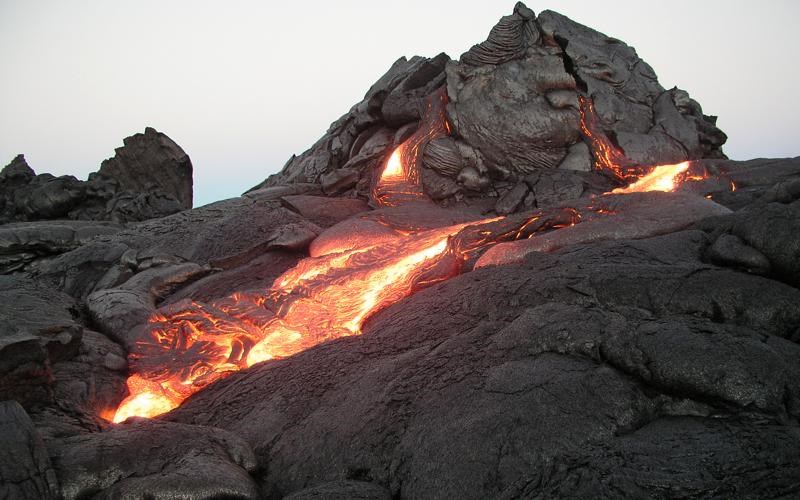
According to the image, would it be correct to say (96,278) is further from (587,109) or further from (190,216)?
(587,109)

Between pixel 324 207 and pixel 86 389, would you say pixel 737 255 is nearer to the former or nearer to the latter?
pixel 86 389

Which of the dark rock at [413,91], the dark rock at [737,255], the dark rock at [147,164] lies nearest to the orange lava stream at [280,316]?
the dark rock at [737,255]

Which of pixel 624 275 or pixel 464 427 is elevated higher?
pixel 624 275

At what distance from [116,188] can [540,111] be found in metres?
7.59

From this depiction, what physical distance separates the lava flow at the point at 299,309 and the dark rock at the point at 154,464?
55.5 inches

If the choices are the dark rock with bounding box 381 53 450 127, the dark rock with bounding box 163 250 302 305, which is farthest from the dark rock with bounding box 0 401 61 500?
the dark rock with bounding box 381 53 450 127

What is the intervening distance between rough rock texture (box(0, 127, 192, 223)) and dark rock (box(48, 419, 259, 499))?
7561 mm

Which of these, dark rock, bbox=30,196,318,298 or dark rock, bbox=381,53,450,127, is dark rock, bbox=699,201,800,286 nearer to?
dark rock, bbox=30,196,318,298

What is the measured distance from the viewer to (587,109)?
8070mm

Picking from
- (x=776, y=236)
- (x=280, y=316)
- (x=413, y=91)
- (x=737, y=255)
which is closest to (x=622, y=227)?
(x=737, y=255)

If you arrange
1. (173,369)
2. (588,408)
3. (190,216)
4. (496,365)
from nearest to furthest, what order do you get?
(588,408) → (496,365) → (173,369) → (190,216)

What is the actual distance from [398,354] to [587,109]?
554 cm

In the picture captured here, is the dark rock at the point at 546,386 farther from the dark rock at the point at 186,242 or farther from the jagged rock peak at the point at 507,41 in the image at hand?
the jagged rock peak at the point at 507,41

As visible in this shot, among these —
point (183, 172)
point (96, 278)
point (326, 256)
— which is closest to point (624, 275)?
point (326, 256)
